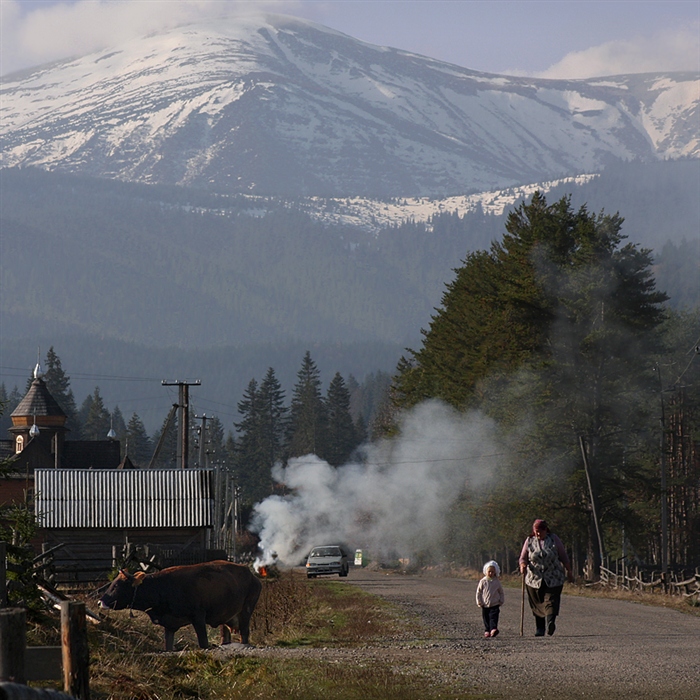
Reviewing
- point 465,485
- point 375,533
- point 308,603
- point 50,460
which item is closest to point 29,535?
point 308,603

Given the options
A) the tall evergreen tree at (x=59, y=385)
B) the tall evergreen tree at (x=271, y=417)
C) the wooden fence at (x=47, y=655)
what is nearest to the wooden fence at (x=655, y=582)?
the wooden fence at (x=47, y=655)

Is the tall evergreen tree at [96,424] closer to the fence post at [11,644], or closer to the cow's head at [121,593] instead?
the cow's head at [121,593]

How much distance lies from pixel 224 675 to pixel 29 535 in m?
4.17

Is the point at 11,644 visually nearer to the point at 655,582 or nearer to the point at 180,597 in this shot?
the point at 180,597

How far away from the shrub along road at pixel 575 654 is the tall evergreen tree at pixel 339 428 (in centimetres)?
12394

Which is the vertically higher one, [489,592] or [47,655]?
[47,655]

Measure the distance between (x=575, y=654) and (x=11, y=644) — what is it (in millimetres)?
11624

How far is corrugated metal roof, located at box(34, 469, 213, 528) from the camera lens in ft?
172

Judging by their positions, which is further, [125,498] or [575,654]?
[125,498]

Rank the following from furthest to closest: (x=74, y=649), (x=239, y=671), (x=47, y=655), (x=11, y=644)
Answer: (x=239, y=671) → (x=74, y=649) → (x=47, y=655) → (x=11, y=644)

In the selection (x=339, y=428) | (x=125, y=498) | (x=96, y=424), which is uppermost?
(x=96, y=424)

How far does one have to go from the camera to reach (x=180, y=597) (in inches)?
898

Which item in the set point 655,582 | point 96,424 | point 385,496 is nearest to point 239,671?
point 655,582

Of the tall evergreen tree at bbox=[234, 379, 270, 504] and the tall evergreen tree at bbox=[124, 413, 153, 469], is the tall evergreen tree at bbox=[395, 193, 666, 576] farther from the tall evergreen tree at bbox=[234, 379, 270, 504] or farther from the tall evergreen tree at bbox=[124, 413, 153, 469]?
the tall evergreen tree at bbox=[124, 413, 153, 469]
